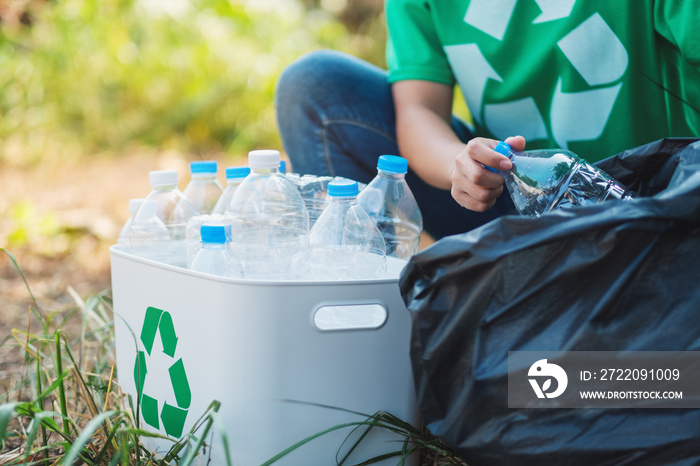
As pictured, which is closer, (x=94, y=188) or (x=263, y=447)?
(x=263, y=447)

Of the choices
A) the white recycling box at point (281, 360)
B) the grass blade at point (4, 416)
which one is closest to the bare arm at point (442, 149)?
the white recycling box at point (281, 360)

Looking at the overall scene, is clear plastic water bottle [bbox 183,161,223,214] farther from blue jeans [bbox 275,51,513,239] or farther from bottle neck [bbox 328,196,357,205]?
bottle neck [bbox 328,196,357,205]

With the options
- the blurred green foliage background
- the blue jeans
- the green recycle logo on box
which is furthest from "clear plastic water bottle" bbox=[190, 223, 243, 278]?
the blurred green foliage background

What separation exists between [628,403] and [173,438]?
0.74 m

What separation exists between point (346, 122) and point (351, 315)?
68cm

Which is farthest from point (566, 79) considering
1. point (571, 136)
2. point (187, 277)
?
point (187, 277)

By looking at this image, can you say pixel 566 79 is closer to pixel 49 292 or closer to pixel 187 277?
pixel 187 277

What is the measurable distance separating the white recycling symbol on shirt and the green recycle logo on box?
0.89 m

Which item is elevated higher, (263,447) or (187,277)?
(187,277)

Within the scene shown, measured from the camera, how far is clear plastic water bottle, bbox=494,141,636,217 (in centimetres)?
122

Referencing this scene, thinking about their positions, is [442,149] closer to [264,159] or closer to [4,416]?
[264,159]

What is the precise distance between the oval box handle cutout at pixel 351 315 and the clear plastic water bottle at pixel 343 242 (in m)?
0.07

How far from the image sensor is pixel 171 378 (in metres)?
1.11

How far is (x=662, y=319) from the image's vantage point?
0.80m
